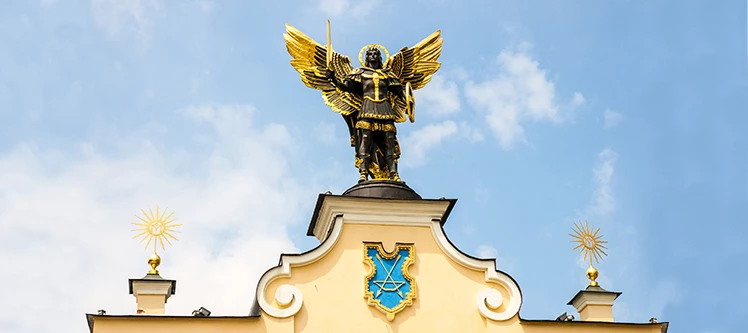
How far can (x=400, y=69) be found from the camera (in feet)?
67.1

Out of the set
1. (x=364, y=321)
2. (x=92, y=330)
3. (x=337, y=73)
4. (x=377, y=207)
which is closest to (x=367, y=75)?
(x=337, y=73)

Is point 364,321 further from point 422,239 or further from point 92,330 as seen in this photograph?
point 92,330

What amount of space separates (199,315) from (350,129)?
4.01 meters

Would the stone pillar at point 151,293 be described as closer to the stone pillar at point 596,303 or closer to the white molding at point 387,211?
the white molding at point 387,211

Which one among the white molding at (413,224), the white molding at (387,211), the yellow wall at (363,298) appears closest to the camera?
the yellow wall at (363,298)

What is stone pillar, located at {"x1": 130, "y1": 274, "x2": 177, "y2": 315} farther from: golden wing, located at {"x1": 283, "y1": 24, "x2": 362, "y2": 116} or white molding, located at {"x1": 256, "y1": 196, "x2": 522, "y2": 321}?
golden wing, located at {"x1": 283, "y1": 24, "x2": 362, "y2": 116}

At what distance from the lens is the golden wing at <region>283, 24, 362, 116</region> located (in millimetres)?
20078

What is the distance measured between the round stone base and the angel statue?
0.85 ft

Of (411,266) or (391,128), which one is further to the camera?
(391,128)

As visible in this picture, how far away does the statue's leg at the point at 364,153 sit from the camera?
19.5m

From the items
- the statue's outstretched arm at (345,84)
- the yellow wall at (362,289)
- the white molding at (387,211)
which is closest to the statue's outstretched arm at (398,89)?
the statue's outstretched arm at (345,84)

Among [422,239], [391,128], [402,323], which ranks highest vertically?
[391,128]

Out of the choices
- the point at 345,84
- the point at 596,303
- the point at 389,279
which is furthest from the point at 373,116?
the point at 596,303

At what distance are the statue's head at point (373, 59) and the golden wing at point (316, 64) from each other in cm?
29
